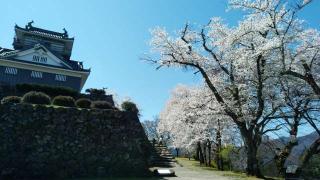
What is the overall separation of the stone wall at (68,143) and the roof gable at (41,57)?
52.2 ft

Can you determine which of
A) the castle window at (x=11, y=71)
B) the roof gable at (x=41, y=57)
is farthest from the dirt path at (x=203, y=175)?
the castle window at (x=11, y=71)

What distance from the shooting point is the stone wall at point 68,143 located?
1850cm

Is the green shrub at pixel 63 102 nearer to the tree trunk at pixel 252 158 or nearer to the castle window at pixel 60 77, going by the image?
the tree trunk at pixel 252 158

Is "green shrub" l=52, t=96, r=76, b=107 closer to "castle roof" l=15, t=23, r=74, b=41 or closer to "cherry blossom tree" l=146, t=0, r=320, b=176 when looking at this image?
"cherry blossom tree" l=146, t=0, r=320, b=176

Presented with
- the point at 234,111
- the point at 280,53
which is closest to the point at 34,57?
the point at 234,111

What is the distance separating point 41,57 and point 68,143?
17.9 meters

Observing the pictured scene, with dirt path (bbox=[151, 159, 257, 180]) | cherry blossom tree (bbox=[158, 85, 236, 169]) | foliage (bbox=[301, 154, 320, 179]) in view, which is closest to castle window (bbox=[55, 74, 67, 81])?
cherry blossom tree (bbox=[158, 85, 236, 169])

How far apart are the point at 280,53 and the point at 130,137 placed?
968 cm

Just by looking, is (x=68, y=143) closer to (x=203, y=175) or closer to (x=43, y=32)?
(x=203, y=175)

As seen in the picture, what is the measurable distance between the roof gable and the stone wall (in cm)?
1590

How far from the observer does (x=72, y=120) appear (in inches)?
797

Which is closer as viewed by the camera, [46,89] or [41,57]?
[46,89]

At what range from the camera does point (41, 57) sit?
35.4 m

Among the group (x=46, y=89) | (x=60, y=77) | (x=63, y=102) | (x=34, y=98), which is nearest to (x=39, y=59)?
(x=60, y=77)
